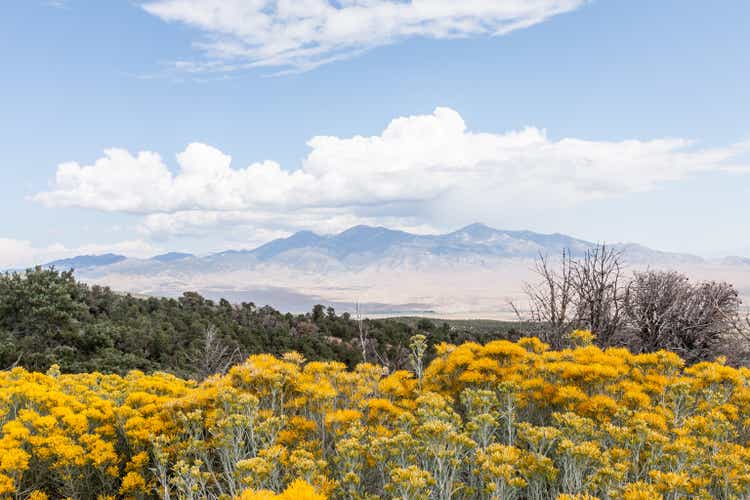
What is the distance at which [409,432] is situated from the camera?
4.53 metres

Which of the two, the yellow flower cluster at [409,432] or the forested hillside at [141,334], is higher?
the yellow flower cluster at [409,432]

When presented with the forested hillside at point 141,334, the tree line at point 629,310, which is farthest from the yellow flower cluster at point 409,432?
the forested hillside at point 141,334

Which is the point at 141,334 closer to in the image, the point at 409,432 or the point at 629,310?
the point at 629,310

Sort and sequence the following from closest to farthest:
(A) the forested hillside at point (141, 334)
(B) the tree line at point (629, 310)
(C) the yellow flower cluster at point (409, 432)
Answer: (C) the yellow flower cluster at point (409, 432), (B) the tree line at point (629, 310), (A) the forested hillside at point (141, 334)

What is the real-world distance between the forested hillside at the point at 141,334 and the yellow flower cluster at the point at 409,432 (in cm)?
694

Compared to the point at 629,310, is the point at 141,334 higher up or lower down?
lower down

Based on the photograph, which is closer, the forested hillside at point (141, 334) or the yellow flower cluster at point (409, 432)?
the yellow flower cluster at point (409, 432)

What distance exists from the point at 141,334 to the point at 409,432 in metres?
21.2

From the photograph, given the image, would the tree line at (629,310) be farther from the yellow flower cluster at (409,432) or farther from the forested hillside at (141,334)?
the yellow flower cluster at (409,432)

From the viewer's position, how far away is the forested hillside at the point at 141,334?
59.1 feet

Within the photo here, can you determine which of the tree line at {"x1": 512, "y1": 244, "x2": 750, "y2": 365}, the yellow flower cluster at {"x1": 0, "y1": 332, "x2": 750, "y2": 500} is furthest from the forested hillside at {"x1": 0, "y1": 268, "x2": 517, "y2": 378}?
the yellow flower cluster at {"x1": 0, "y1": 332, "x2": 750, "y2": 500}

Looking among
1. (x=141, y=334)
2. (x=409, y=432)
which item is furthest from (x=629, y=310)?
(x=141, y=334)

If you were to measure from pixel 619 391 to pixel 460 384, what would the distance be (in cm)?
175

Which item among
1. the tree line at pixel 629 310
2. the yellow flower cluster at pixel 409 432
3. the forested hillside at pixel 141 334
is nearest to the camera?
the yellow flower cluster at pixel 409 432
